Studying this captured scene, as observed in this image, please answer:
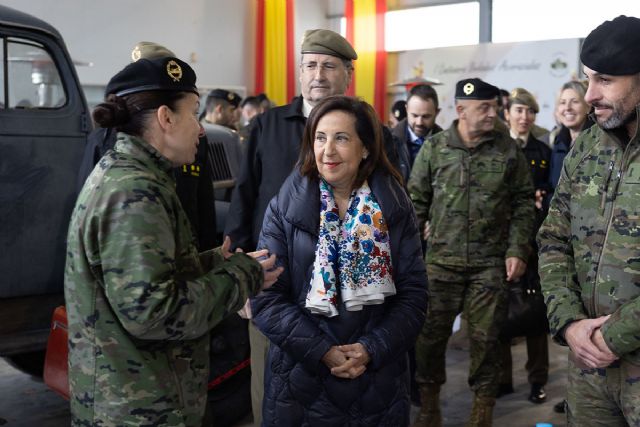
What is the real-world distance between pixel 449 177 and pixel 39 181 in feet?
6.79

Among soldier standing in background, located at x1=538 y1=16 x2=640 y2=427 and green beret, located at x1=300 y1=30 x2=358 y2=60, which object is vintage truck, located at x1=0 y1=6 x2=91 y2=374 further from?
soldier standing in background, located at x1=538 y1=16 x2=640 y2=427

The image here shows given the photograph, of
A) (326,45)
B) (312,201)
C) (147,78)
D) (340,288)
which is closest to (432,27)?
(326,45)

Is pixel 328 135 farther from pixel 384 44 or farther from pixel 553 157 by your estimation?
pixel 384 44

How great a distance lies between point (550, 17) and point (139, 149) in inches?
455

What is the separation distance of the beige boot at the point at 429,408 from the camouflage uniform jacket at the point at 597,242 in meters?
1.72

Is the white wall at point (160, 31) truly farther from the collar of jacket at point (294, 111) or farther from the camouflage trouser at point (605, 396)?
the camouflage trouser at point (605, 396)

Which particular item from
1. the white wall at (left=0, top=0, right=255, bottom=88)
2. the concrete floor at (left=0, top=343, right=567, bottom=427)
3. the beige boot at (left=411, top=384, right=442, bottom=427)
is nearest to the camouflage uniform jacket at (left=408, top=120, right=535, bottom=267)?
the beige boot at (left=411, top=384, right=442, bottom=427)

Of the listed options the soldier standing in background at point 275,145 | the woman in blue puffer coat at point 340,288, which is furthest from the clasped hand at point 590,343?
the soldier standing in background at point 275,145

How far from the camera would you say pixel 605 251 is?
2184 mm

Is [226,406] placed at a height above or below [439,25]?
below

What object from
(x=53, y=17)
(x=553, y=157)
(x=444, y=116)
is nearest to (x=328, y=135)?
(x=553, y=157)

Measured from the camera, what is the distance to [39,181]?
13.0 ft

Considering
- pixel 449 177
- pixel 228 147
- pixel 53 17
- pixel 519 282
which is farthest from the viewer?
pixel 53 17

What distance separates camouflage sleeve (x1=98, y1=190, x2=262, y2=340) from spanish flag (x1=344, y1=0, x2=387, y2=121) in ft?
40.4
